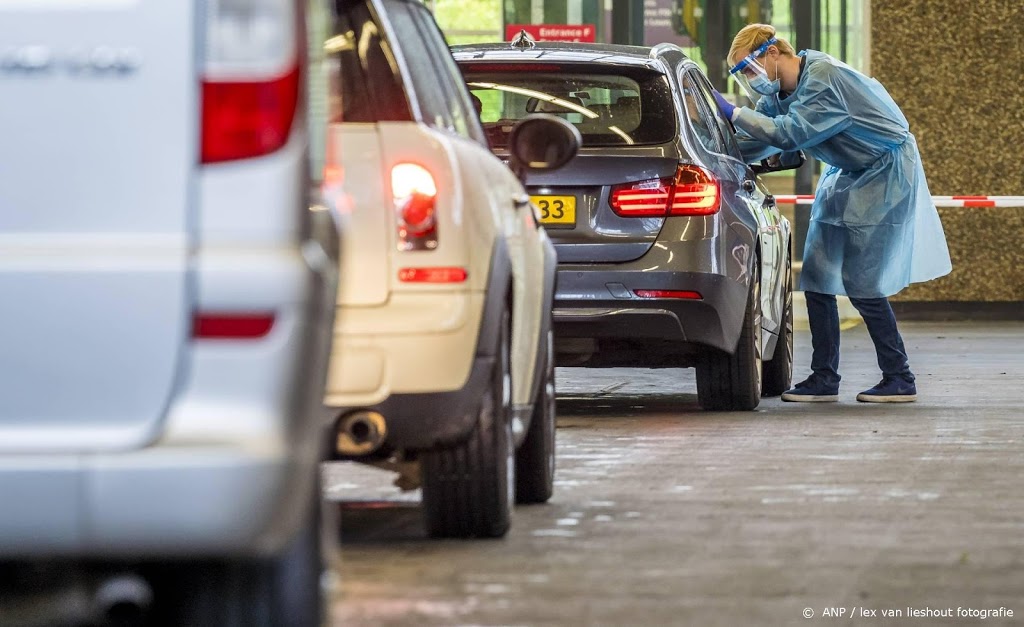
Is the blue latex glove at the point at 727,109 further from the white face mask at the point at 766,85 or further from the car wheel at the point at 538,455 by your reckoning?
the car wheel at the point at 538,455

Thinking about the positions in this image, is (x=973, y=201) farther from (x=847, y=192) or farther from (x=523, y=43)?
(x=523, y=43)

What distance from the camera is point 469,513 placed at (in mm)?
5883

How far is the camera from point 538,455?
673 cm

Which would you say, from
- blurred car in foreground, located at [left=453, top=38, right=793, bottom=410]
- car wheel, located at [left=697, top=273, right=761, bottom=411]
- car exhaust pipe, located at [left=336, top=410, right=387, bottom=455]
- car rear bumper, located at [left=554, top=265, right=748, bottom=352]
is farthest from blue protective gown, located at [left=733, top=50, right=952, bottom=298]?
car exhaust pipe, located at [left=336, top=410, right=387, bottom=455]

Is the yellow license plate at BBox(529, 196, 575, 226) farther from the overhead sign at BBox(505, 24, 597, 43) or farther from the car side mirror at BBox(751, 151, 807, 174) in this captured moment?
the overhead sign at BBox(505, 24, 597, 43)

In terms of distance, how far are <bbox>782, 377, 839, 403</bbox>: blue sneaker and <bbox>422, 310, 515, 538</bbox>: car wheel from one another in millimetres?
5332

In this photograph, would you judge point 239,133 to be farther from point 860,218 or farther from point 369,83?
point 860,218

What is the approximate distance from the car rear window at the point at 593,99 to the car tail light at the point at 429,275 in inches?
156

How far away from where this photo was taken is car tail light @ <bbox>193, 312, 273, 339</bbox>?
11.3 feet

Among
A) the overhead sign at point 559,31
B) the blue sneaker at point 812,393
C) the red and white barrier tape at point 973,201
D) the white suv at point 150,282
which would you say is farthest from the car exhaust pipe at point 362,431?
the overhead sign at point 559,31

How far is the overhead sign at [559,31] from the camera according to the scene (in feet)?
69.4

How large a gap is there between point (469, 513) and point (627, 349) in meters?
3.86

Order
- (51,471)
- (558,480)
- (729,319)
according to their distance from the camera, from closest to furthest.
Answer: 1. (51,471)
2. (558,480)
3. (729,319)

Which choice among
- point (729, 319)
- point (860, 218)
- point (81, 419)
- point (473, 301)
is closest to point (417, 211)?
point (473, 301)
